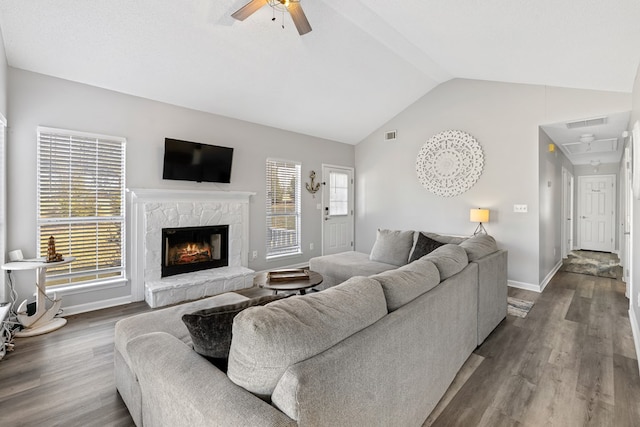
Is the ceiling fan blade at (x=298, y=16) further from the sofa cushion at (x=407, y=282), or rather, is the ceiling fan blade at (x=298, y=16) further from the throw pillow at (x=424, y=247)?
the throw pillow at (x=424, y=247)

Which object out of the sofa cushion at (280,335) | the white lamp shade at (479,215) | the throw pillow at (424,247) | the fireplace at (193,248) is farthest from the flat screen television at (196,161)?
the white lamp shade at (479,215)

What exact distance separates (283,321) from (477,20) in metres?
3.20

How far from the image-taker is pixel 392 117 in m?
5.96

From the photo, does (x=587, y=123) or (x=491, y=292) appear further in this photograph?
(x=587, y=123)

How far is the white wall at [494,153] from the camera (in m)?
4.20

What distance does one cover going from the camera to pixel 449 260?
7.30 ft

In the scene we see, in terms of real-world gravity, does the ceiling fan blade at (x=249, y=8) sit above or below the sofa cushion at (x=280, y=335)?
above

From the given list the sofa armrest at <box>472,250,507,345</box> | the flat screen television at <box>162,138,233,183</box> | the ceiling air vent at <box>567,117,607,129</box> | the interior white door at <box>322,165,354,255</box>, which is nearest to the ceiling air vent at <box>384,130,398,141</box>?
the interior white door at <box>322,165,354,255</box>

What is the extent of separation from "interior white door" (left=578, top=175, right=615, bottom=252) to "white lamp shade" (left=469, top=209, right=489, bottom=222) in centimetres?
509

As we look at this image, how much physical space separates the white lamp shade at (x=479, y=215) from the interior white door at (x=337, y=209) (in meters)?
2.60

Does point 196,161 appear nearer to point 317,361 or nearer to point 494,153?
point 317,361

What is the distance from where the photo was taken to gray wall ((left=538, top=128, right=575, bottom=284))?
14.6ft

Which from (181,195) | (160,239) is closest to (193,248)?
(160,239)

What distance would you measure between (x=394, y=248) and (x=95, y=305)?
3695 mm
